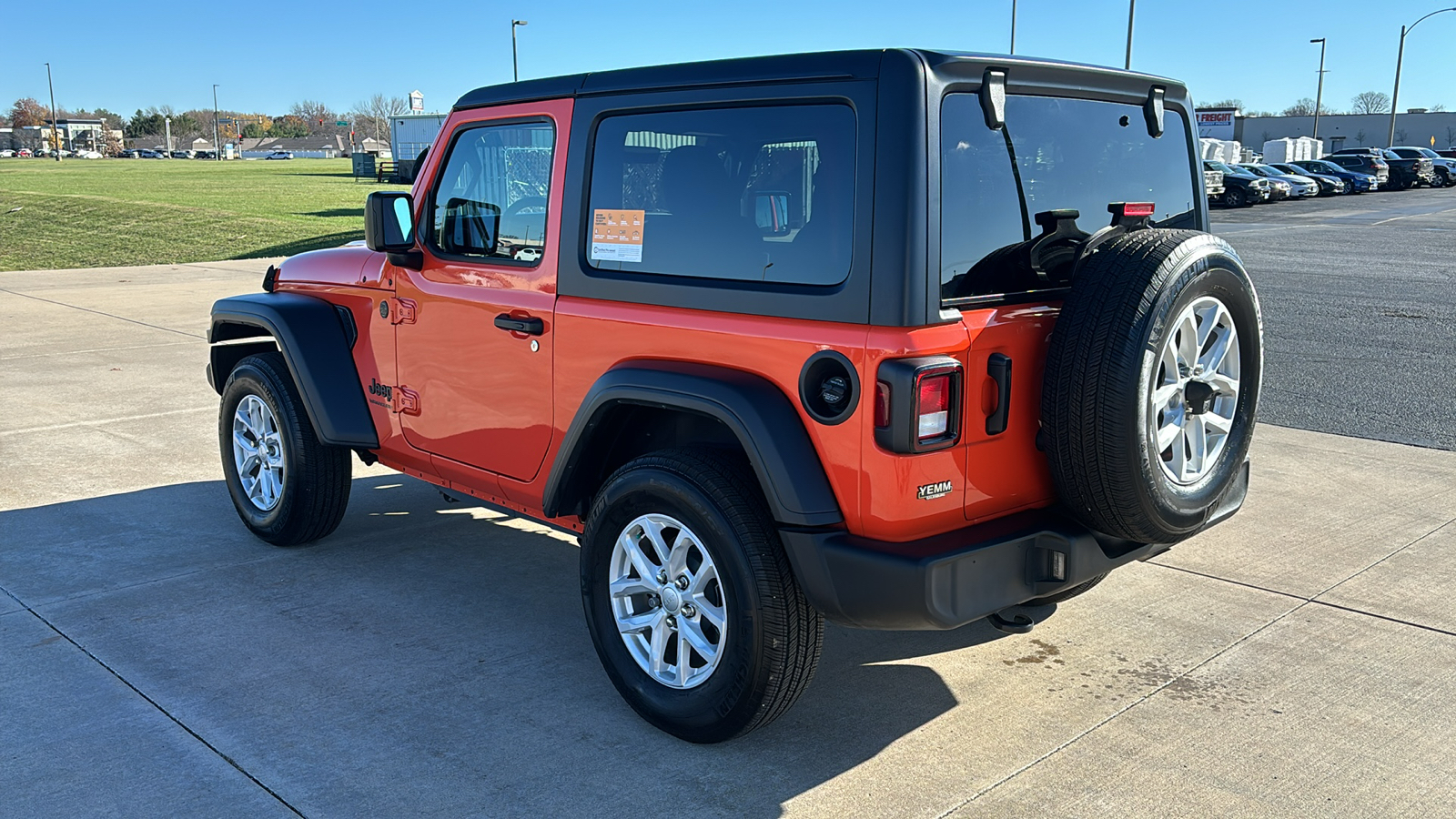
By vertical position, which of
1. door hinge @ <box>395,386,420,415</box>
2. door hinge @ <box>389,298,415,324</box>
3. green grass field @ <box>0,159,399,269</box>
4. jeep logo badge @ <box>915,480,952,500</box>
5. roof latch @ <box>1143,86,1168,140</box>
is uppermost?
roof latch @ <box>1143,86,1168,140</box>

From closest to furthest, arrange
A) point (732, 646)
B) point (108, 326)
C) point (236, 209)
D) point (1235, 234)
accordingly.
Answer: point (732, 646)
point (108, 326)
point (1235, 234)
point (236, 209)

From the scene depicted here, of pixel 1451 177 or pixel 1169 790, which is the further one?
pixel 1451 177

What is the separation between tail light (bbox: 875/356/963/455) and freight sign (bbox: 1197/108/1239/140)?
6820 cm

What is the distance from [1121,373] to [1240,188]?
128 feet

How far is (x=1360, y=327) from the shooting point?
12.3 meters

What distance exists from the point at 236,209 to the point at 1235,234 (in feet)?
82.2

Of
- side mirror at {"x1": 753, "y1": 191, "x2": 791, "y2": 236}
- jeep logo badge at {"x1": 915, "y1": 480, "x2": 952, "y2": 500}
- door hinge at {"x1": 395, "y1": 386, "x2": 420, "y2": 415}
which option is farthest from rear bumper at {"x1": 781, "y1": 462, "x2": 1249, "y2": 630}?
door hinge at {"x1": 395, "y1": 386, "x2": 420, "y2": 415}

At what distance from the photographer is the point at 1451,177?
2109 inches

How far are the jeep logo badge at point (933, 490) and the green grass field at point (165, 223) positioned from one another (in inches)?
766

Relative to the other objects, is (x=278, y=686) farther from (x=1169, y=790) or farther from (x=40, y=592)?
(x=1169, y=790)

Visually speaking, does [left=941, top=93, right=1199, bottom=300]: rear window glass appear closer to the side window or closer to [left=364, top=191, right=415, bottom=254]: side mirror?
the side window

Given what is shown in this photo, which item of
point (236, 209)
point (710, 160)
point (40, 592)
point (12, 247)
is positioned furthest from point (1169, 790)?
point (236, 209)

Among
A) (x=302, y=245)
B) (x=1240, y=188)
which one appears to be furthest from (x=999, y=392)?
(x=1240, y=188)

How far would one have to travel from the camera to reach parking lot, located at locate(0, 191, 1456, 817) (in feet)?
10.7
